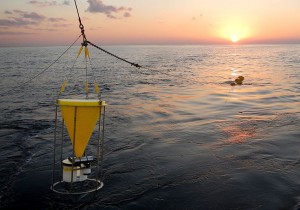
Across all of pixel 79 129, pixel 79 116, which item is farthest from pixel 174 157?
pixel 79 116

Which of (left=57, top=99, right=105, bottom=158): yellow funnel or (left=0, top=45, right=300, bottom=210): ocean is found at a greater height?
(left=57, top=99, right=105, bottom=158): yellow funnel

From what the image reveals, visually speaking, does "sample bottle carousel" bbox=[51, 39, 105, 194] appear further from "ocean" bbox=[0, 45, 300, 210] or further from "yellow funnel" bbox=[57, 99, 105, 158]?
"ocean" bbox=[0, 45, 300, 210]

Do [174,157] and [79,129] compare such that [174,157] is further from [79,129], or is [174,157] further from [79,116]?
[79,116]

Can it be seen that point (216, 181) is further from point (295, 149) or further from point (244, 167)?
point (295, 149)

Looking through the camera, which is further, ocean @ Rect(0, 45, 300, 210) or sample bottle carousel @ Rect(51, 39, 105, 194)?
ocean @ Rect(0, 45, 300, 210)

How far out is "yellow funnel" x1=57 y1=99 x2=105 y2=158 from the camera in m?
6.76

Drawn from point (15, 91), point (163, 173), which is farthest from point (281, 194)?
point (15, 91)

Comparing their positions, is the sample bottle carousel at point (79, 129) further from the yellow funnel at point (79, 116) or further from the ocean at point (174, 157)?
the ocean at point (174, 157)

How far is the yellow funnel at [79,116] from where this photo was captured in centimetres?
676

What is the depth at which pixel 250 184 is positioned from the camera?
898cm

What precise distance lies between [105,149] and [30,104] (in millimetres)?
12718

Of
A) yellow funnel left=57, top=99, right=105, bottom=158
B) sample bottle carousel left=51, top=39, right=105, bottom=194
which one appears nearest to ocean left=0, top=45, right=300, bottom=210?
sample bottle carousel left=51, top=39, right=105, bottom=194

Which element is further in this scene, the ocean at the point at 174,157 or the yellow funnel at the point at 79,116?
the ocean at the point at 174,157

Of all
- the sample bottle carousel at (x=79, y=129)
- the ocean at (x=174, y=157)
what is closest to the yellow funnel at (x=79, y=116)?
the sample bottle carousel at (x=79, y=129)
